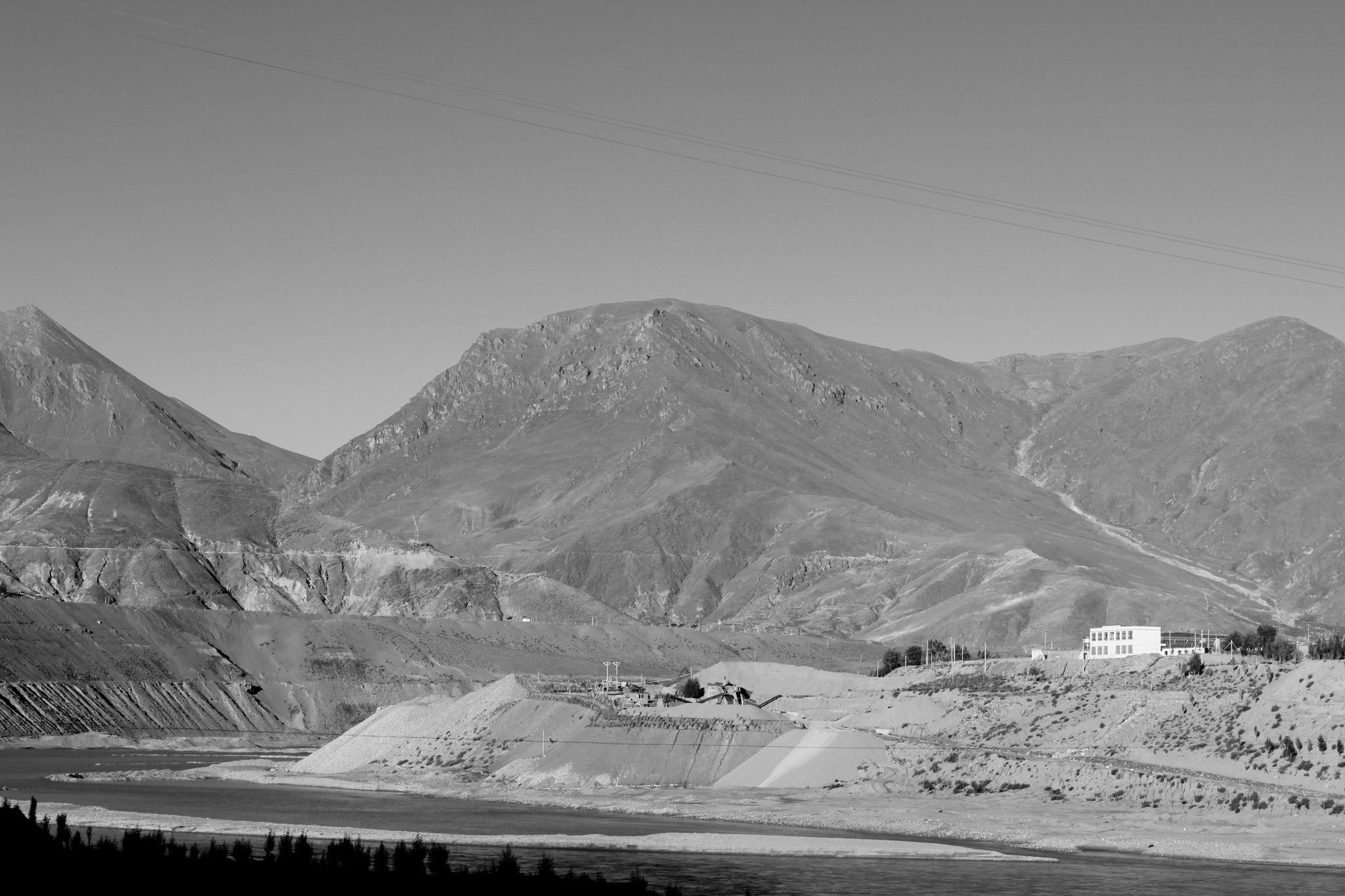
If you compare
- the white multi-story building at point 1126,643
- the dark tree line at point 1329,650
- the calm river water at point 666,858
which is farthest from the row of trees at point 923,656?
the calm river water at point 666,858

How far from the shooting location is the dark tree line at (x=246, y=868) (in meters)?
41.3

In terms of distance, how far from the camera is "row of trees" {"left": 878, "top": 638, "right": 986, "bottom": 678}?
16511 cm

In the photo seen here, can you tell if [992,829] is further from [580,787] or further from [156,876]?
[156,876]

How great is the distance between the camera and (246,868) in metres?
46.1

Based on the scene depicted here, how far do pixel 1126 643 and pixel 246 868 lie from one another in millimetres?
124670

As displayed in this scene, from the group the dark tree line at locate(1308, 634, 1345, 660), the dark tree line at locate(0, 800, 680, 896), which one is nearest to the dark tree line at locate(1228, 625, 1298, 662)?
the dark tree line at locate(1308, 634, 1345, 660)

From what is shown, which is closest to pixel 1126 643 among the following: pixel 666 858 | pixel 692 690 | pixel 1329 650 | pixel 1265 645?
Answer: pixel 1265 645

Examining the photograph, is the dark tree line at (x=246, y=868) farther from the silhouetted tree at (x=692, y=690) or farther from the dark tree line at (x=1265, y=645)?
the dark tree line at (x=1265, y=645)

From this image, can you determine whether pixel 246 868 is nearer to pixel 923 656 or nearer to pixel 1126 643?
pixel 1126 643

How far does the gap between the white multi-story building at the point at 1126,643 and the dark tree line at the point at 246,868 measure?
111 metres

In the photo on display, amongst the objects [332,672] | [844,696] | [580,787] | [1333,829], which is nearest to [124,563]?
[332,672]

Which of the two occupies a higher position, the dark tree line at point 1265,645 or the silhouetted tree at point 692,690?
the dark tree line at point 1265,645

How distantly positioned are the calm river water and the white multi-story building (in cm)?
8309

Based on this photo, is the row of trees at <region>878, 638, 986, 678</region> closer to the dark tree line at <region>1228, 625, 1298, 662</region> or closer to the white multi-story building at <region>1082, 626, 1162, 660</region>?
the white multi-story building at <region>1082, 626, 1162, 660</region>
